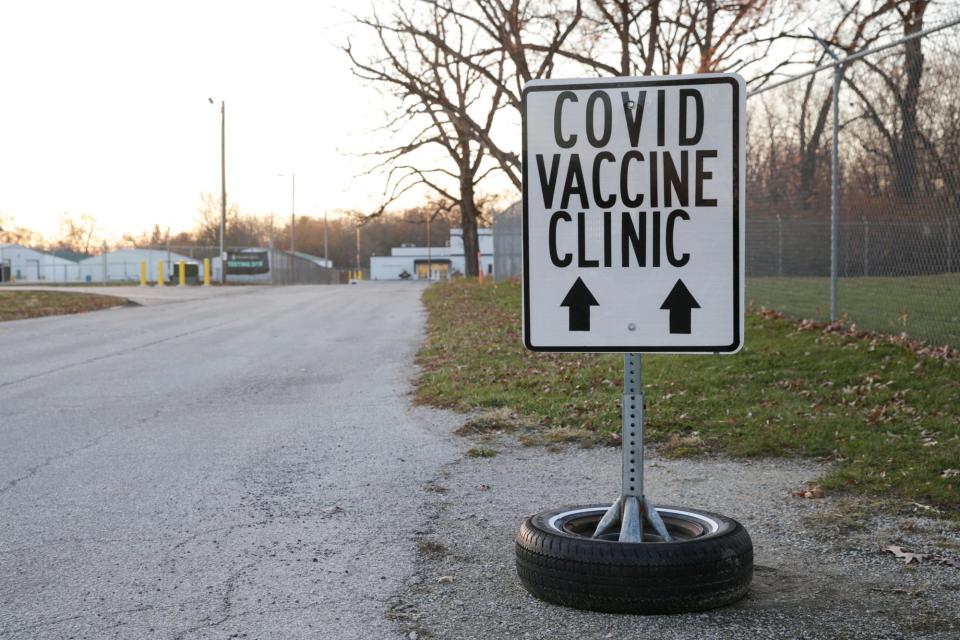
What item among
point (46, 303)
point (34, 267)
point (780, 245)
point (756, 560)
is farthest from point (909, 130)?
point (34, 267)

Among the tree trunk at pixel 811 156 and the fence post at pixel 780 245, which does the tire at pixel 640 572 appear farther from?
the fence post at pixel 780 245

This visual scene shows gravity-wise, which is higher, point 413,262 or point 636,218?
point 413,262

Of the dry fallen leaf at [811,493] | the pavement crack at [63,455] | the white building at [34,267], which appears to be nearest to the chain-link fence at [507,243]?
the pavement crack at [63,455]

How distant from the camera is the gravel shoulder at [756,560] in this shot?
11.6 feet

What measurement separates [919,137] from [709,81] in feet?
22.9

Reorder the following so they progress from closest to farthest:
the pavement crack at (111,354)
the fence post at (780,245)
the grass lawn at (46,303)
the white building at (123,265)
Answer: the pavement crack at (111,354) < the fence post at (780,245) < the grass lawn at (46,303) < the white building at (123,265)

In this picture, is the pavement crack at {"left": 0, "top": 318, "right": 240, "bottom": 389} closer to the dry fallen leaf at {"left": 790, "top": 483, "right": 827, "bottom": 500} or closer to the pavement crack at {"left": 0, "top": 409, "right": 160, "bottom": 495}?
the pavement crack at {"left": 0, "top": 409, "right": 160, "bottom": 495}

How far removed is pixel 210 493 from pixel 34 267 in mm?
98892

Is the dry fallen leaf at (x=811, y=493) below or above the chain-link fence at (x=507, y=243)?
below

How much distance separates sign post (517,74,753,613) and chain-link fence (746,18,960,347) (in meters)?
6.36

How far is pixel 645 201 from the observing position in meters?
3.71

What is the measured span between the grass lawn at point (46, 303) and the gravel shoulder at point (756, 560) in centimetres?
1886

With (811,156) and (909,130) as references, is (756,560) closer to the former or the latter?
(909,130)

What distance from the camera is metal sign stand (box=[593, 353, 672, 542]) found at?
3.83 meters
